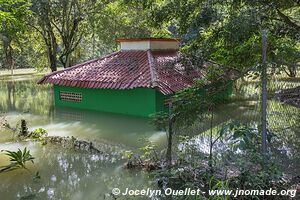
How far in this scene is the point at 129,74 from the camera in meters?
13.6

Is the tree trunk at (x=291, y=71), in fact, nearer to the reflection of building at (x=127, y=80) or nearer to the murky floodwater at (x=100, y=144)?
the murky floodwater at (x=100, y=144)

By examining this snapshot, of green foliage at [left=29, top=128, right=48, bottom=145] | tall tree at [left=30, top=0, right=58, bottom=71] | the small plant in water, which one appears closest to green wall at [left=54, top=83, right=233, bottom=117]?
green foliage at [left=29, top=128, right=48, bottom=145]

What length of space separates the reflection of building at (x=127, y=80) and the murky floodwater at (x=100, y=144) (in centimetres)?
78

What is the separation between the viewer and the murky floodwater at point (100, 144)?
5.72 metres

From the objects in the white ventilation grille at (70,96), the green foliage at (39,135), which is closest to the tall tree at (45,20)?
the white ventilation grille at (70,96)

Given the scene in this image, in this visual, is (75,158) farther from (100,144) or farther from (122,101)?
(122,101)

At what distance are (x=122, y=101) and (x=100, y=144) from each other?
4.31 meters

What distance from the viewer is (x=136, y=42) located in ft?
52.1

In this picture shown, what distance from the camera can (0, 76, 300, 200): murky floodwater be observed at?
572 cm

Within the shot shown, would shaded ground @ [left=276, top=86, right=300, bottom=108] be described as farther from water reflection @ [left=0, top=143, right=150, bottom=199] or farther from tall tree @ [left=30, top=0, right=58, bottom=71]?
tall tree @ [left=30, top=0, right=58, bottom=71]

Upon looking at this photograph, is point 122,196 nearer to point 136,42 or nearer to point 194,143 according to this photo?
point 194,143

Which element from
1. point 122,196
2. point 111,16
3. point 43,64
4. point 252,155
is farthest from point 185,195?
point 43,64

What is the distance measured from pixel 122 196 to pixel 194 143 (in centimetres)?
172

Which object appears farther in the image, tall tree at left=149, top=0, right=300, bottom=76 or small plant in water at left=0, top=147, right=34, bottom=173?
tall tree at left=149, top=0, right=300, bottom=76
